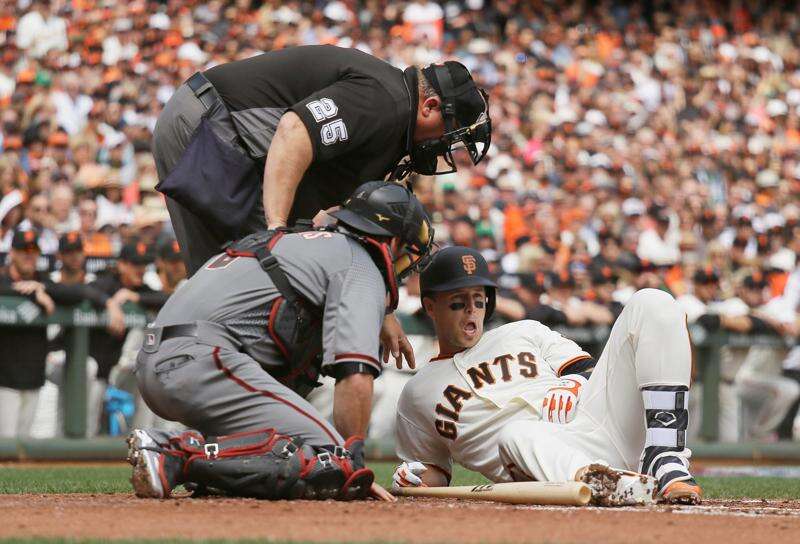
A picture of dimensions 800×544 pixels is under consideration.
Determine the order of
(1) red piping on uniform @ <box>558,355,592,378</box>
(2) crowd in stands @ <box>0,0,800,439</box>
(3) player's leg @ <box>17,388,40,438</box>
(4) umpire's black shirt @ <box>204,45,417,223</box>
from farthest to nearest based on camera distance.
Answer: (2) crowd in stands @ <box>0,0,800,439</box>
(3) player's leg @ <box>17,388,40,438</box>
(1) red piping on uniform @ <box>558,355,592,378</box>
(4) umpire's black shirt @ <box>204,45,417,223</box>

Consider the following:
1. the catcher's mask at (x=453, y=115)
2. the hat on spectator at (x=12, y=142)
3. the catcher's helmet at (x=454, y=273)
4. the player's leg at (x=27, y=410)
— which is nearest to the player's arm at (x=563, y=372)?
the catcher's helmet at (x=454, y=273)

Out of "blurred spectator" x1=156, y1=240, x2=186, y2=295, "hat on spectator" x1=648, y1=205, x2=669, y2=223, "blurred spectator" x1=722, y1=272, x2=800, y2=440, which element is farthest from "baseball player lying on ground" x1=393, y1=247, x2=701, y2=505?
"hat on spectator" x1=648, y1=205, x2=669, y2=223

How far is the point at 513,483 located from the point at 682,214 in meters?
11.3

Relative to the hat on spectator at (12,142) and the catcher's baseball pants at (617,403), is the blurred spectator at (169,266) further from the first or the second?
the catcher's baseball pants at (617,403)

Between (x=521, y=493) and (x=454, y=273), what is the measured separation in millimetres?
1021

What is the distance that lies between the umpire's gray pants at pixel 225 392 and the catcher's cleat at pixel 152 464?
Result: 0.67 feet

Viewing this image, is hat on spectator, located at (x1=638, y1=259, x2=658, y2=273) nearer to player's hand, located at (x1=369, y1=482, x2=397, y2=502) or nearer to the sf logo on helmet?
→ the sf logo on helmet

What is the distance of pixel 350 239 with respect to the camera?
4.49 m

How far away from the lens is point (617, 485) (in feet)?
13.8

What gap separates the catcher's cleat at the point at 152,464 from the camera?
13.7ft

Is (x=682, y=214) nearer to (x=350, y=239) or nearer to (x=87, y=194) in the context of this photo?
(x=87, y=194)

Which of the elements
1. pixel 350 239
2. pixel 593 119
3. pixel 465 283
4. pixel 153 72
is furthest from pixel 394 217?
pixel 593 119

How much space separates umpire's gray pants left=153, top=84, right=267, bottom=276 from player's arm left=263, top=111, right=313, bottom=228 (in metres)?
0.37

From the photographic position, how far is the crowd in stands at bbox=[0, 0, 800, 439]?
35.9ft
